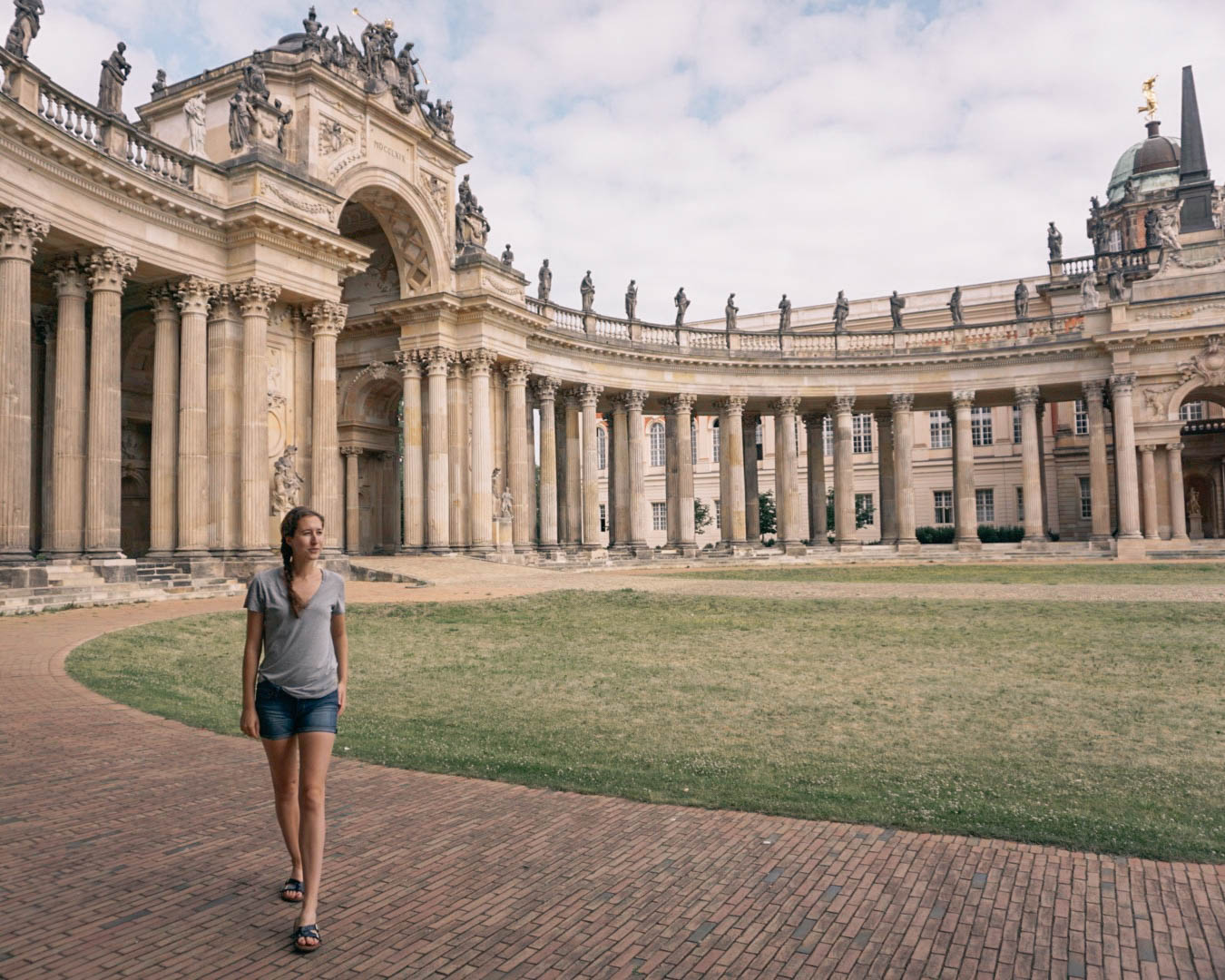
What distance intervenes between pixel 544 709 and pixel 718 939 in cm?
606

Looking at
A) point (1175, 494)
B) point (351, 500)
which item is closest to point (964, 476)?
point (1175, 494)

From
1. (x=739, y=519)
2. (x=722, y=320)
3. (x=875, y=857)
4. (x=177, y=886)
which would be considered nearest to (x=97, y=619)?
(x=177, y=886)

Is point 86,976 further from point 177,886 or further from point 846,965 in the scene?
point 846,965

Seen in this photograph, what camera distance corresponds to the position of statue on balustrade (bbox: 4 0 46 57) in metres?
25.4

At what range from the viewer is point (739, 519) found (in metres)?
56.2

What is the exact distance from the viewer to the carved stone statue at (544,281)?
166 feet

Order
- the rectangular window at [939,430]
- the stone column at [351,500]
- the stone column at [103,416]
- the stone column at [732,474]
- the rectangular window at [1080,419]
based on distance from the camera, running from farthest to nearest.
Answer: the rectangular window at [939,430]
the rectangular window at [1080,419]
the stone column at [732,474]
the stone column at [351,500]
the stone column at [103,416]

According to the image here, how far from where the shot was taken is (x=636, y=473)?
53.3 m

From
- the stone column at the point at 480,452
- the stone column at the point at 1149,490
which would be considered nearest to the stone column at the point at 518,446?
the stone column at the point at 480,452

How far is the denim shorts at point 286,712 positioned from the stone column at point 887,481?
185 feet

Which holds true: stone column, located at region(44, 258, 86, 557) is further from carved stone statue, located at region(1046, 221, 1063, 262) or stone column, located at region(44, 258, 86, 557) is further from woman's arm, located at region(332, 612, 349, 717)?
carved stone statue, located at region(1046, 221, 1063, 262)

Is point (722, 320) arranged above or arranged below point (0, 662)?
above

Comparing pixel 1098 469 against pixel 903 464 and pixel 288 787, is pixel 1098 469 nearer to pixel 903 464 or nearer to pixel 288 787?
pixel 903 464

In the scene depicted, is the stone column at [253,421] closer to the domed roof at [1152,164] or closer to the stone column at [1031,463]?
the stone column at [1031,463]
